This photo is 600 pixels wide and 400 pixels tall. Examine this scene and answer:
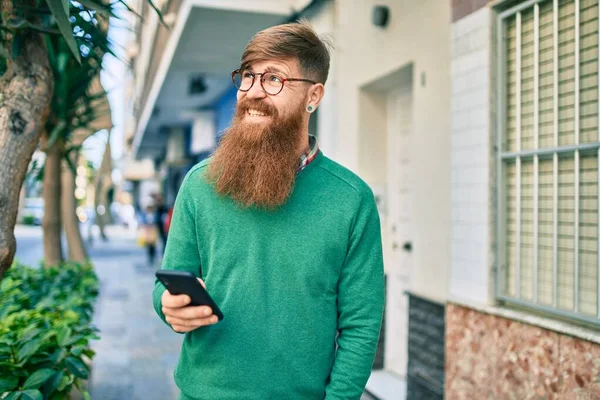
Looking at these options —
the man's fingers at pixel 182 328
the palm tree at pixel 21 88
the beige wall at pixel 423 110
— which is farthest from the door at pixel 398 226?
the man's fingers at pixel 182 328

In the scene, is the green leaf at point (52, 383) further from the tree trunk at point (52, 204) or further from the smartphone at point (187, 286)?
the tree trunk at point (52, 204)

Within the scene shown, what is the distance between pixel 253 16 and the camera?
6898 millimetres

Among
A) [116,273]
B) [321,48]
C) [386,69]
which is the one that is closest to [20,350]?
[321,48]

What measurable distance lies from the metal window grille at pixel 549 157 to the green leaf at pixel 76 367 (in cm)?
230

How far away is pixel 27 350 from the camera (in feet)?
7.98

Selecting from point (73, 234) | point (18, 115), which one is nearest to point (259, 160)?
point (18, 115)

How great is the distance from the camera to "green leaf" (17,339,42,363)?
2.41m

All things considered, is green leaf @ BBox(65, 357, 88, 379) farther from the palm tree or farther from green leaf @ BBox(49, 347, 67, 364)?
the palm tree

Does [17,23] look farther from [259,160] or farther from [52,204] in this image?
[52,204]

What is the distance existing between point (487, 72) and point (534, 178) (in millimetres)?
724

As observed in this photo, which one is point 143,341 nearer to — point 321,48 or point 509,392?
point 509,392

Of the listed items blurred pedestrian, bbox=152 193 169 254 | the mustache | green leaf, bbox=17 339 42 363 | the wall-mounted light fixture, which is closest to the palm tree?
green leaf, bbox=17 339 42 363

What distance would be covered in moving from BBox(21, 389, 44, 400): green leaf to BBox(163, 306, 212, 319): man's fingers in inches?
32.8

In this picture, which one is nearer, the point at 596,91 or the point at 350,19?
the point at 596,91
